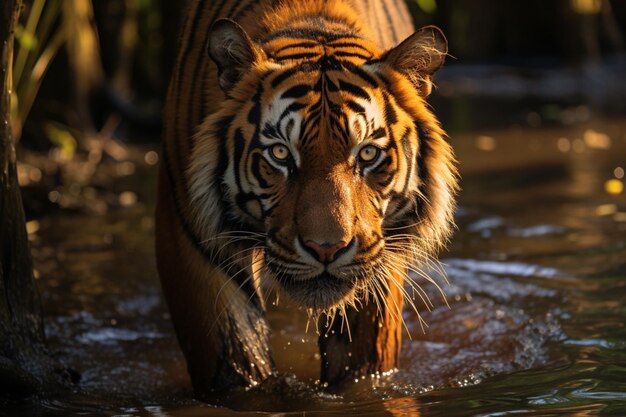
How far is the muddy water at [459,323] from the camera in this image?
3.38 meters

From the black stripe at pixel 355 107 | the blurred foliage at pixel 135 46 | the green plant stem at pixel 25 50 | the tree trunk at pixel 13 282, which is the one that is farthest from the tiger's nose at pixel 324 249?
the green plant stem at pixel 25 50

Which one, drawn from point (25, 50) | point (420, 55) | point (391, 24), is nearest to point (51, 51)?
point (25, 50)

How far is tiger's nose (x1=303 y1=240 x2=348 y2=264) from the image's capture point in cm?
293

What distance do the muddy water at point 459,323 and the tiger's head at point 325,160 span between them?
0.44 meters

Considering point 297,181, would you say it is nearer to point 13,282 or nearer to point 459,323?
point 13,282

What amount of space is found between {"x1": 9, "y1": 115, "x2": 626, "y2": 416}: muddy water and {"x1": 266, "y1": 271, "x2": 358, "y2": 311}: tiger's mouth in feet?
1.11

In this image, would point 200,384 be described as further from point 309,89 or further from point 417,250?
point 309,89

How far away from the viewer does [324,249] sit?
2934 millimetres

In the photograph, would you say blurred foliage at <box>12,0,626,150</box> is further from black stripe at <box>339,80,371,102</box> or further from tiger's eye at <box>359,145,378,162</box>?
tiger's eye at <box>359,145,378,162</box>

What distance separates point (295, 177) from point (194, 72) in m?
0.77

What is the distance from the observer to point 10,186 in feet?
11.7

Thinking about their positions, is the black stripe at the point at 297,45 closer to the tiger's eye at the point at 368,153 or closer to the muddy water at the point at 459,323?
the tiger's eye at the point at 368,153

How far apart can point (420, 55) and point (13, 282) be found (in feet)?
4.60

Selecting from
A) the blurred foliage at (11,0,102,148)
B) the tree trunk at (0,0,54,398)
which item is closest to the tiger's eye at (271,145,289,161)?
the tree trunk at (0,0,54,398)
